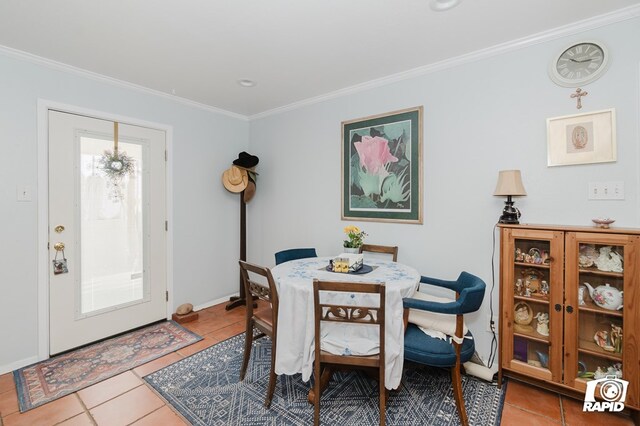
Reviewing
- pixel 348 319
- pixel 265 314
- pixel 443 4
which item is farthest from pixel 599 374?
pixel 443 4

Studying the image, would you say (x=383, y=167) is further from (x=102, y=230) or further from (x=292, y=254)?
(x=102, y=230)

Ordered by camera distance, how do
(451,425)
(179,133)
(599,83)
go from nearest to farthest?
(451,425) → (599,83) → (179,133)

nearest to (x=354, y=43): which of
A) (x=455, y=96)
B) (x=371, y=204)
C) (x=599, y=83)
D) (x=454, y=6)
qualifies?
(x=454, y=6)

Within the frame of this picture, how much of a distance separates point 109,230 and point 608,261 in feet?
13.4

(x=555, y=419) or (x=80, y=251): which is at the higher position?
(x=80, y=251)

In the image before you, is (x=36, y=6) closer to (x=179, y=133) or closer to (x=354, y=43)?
(x=179, y=133)

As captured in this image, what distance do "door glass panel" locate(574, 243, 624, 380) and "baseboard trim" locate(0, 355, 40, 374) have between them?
13.8 feet

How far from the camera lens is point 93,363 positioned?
8.25 ft

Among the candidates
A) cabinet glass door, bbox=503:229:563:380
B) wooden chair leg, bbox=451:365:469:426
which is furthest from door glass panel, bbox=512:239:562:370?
wooden chair leg, bbox=451:365:469:426

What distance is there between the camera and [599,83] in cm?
199

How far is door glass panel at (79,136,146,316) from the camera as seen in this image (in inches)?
110

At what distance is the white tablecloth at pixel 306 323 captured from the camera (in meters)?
1.74

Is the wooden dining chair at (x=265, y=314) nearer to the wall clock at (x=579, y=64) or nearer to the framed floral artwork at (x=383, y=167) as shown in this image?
the framed floral artwork at (x=383, y=167)

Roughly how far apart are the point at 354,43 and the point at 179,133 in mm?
2306
